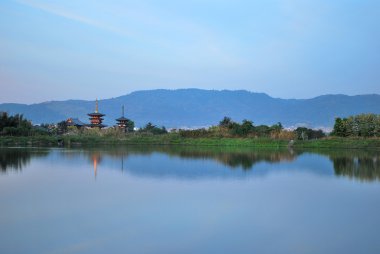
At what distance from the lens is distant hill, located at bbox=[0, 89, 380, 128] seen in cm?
15275

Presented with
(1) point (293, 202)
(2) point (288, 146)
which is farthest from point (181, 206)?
(2) point (288, 146)

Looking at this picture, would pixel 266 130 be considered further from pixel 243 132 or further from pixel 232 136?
pixel 232 136

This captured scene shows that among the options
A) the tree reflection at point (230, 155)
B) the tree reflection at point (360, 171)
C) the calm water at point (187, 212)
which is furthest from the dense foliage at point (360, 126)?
the calm water at point (187, 212)

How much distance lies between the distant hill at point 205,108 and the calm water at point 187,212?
13268 cm

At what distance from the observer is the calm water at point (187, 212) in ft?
19.5

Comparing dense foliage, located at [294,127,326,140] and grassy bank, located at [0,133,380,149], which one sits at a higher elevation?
dense foliage, located at [294,127,326,140]

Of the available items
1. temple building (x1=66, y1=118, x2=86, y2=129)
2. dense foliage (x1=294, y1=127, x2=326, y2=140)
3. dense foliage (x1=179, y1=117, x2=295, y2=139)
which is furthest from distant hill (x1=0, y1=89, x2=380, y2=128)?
dense foliage (x1=179, y1=117, x2=295, y2=139)

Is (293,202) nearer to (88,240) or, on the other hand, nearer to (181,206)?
(181,206)

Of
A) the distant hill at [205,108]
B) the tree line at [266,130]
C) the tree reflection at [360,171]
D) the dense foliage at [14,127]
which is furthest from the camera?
the distant hill at [205,108]

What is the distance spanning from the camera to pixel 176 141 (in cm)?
3606

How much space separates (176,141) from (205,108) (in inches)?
5496

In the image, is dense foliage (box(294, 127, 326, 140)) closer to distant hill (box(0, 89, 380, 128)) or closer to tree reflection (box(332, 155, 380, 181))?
tree reflection (box(332, 155, 380, 181))

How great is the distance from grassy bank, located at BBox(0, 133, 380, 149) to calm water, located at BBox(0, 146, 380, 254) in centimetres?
1747

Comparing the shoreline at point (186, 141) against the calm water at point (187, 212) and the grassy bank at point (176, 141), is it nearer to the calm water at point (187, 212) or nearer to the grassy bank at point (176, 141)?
the grassy bank at point (176, 141)
